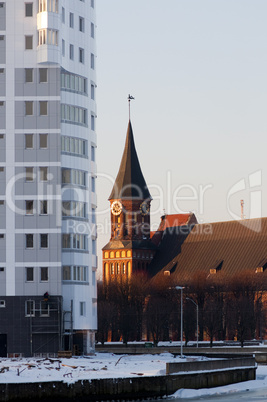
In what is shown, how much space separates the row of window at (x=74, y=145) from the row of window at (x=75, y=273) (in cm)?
1097

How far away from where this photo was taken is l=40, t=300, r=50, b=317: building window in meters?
97.4

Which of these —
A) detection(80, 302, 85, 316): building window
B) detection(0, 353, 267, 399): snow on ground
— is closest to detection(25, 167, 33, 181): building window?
detection(80, 302, 85, 316): building window

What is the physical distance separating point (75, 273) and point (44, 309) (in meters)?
4.91

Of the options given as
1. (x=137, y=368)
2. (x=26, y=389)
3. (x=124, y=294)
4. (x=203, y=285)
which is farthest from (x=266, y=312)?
(x=26, y=389)

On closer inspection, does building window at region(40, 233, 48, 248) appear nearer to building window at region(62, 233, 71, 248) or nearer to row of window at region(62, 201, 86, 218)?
building window at region(62, 233, 71, 248)

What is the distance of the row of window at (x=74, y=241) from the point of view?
99062 mm

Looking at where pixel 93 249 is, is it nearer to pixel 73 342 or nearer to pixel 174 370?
pixel 73 342

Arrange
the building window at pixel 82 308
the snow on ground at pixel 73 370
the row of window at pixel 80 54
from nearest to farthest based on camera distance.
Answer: the snow on ground at pixel 73 370 → the row of window at pixel 80 54 → the building window at pixel 82 308

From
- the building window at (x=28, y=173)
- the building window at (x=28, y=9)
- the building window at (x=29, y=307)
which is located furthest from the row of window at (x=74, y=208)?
the building window at (x=28, y=9)

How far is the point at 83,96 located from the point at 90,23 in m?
7.88

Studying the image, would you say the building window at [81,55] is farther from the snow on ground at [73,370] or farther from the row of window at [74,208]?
the snow on ground at [73,370]

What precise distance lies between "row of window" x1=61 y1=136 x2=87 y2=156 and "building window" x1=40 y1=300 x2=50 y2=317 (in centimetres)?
1446

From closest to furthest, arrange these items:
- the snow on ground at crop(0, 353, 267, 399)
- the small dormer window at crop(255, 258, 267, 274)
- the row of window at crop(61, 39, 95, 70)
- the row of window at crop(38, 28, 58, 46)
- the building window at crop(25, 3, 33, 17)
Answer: the snow on ground at crop(0, 353, 267, 399), the row of window at crop(38, 28, 58, 46), the building window at crop(25, 3, 33, 17), the row of window at crop(61, 39, 95, 70), the small dormer window at crop(255, 258, 267, 274)

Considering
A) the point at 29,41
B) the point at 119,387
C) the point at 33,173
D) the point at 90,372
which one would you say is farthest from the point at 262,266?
the point at 119,387
